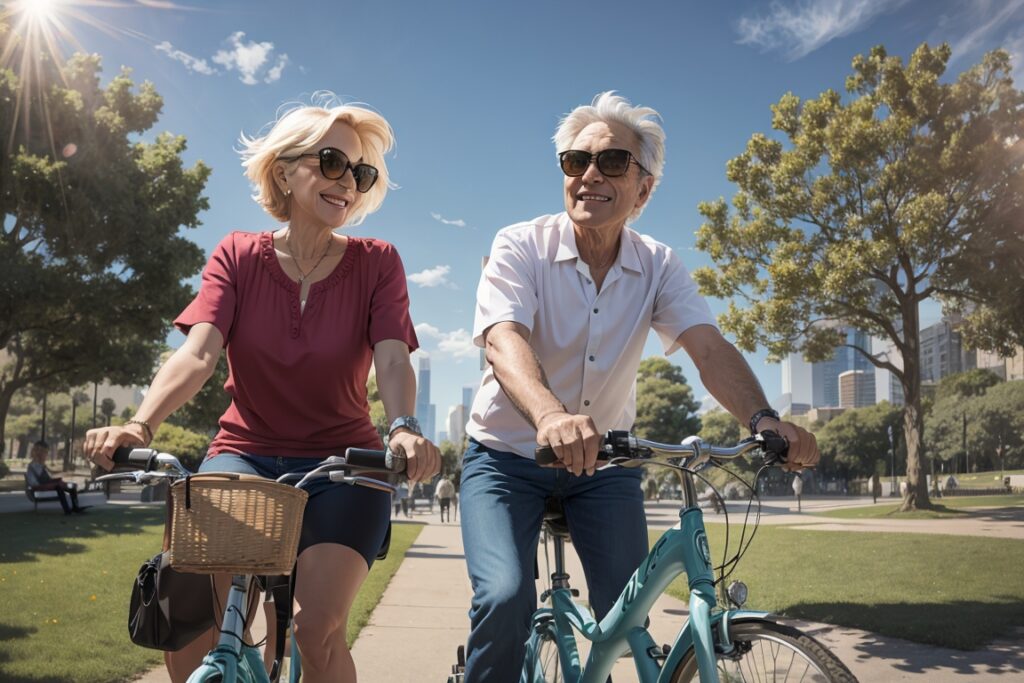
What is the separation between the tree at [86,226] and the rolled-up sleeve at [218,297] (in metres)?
20.3

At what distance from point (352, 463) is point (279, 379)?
0.67 meters

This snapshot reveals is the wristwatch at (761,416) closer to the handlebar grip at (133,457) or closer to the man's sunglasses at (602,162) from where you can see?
the man's sunglasses at (602,162)

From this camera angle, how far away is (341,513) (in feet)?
7.47

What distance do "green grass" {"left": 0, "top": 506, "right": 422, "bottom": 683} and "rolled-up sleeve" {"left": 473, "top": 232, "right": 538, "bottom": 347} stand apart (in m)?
3.90

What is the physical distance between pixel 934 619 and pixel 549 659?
612 centimetres

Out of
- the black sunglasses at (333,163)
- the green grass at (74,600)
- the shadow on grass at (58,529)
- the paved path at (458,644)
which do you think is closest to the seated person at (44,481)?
the shadow on grass at (58,529)

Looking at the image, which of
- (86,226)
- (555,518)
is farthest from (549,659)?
(86,226)

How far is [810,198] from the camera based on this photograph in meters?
18.0

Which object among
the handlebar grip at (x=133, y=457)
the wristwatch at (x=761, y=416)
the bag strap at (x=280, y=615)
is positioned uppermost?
the wristwatch at (x=761, y=416)

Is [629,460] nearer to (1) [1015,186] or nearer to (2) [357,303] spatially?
(2) [357,303]

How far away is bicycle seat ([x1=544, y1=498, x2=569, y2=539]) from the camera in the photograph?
276 cm

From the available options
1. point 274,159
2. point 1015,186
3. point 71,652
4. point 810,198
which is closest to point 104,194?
point 810,198

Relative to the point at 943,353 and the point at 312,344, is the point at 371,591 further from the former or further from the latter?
the point at 943,353

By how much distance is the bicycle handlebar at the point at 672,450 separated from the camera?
6.31 feet
